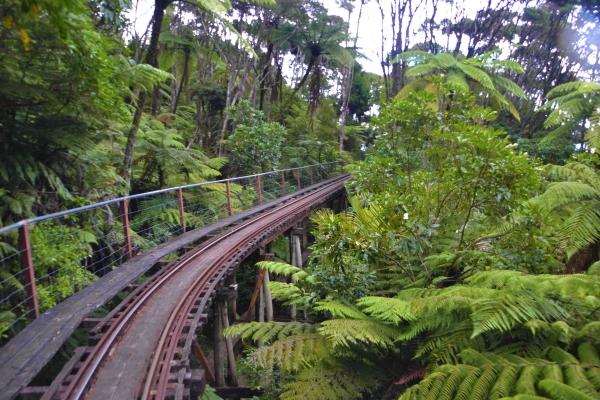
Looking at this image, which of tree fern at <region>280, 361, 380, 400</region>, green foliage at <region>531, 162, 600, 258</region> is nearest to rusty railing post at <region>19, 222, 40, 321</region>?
tree fern at <region>280, 361, 380, 400</region>

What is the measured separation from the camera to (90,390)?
2.60 m

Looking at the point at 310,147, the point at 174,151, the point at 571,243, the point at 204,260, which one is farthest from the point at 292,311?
the point at 310,147

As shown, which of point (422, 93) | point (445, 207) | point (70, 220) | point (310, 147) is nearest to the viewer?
point (422, 93)

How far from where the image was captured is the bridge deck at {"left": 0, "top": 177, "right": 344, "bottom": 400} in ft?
8.30

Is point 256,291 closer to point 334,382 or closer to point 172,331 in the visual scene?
point 172,331

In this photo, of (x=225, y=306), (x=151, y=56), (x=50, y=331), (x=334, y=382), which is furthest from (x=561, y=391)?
(x=151, y=56)

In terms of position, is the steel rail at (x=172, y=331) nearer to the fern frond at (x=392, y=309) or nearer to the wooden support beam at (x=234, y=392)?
the fern frond at (x=392, y=309)

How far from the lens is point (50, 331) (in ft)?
10.2

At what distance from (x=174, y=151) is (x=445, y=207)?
6298 mm

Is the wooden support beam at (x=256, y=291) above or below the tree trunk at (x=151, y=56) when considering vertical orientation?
below

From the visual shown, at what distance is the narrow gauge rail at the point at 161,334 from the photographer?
8.59ft

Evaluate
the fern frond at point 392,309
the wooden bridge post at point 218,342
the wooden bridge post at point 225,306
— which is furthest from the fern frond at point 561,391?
the wooden bridge post at point 218,342

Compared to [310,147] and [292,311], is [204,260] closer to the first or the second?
[292,311]

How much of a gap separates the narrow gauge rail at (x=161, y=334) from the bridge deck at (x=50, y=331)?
0.20 m
